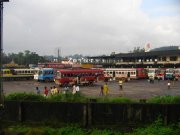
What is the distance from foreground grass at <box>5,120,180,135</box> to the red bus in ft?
93.2

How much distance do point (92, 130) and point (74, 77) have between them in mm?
29725

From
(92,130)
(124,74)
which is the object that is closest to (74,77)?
(124,74)

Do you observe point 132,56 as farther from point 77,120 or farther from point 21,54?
point 21,54

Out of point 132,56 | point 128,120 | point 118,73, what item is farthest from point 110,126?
point 132,56

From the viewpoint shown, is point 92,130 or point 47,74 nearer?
point 92,130

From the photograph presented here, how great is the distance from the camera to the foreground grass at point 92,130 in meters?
17.6

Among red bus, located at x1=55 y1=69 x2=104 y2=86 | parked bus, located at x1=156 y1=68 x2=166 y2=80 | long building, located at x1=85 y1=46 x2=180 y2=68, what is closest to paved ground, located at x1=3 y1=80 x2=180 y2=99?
red bus, located at x1=55 y1=69 x2=104 y2=86

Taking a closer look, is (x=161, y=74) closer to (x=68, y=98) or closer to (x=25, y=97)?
(x=68, y=98)

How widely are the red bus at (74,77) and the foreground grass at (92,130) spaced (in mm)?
28415

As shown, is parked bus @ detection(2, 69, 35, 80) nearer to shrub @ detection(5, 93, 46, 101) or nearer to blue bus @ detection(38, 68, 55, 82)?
blue bus @ detection(38, 68, 55, 82)

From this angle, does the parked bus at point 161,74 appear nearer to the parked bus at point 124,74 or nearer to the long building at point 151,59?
the parked bus at point 124,74

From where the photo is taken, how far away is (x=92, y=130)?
18766mm

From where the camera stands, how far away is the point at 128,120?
19.1 m

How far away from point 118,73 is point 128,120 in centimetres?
4584
